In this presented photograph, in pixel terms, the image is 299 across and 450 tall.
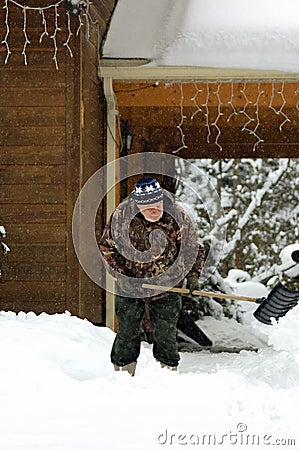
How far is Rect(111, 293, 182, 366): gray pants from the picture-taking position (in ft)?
18.9

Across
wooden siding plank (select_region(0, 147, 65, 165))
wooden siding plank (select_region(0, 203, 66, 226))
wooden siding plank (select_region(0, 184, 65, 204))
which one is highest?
wooden siding plank (select_region(0, 147, 65, 165))

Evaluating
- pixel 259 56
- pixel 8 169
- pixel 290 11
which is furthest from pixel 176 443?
pixel 290 11

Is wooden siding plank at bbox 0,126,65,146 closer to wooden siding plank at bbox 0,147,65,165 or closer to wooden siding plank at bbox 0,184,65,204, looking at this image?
wooden siding plank at bbox 0,147,65,165

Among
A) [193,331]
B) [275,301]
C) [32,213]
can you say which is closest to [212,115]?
[193,331]

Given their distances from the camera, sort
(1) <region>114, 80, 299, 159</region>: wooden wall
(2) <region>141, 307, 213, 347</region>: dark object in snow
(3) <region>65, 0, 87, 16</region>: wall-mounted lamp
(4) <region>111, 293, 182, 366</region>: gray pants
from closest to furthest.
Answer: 1. (4) <region>111, 293, 182, 366</region>: gray pants
2. (3) <region>65, 0, 87, 16</region>: wall-mounted lamp
3. (1) <region>114, 80, 299, 159</region>: wooden wall
4. (2) <region>141, 307, 213, 347</region>: dark object in snow

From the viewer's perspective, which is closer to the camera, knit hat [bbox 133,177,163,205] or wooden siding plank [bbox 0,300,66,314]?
knit hat [bbox 133,177,163,205]

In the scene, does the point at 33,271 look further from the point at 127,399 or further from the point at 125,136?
the point at 127,399

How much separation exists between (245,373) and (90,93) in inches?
135

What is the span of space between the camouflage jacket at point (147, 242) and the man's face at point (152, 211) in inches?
2.2

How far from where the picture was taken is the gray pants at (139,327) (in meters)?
5.76

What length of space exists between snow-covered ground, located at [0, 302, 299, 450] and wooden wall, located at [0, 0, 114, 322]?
41.4 inches

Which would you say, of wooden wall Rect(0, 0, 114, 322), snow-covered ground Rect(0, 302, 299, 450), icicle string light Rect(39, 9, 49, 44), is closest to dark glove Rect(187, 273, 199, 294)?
snow-covered ground Rect(0, 302, 299, 450)

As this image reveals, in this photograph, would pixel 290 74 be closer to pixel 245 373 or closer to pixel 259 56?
pixel 259 56

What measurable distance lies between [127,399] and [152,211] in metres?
1.48
